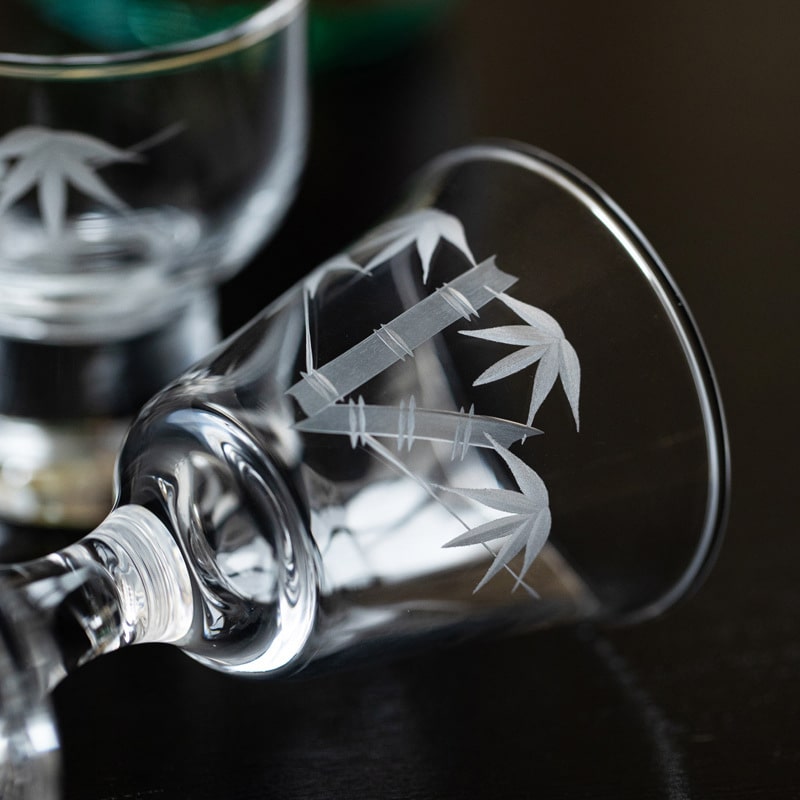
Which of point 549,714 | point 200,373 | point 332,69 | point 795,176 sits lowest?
point 549,714

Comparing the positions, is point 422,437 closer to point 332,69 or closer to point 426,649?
point 426,649

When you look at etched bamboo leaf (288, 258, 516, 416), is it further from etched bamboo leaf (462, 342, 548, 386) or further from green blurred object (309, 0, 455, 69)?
green blurred object (309, 0, 455, 69)

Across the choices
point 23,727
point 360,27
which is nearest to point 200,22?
point 360,27

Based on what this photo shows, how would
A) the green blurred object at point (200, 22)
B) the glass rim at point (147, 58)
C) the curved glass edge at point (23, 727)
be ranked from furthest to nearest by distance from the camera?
the green blurred object at point (200, 22), the glass rim at point (147, 58), the curved glass edge at point (23, 727)

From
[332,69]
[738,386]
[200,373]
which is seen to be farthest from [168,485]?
[332,69]

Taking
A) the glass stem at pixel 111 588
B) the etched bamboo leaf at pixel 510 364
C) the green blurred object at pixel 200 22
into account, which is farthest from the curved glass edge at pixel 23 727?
the green blurred object at pixel 200 22

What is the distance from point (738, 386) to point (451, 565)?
0.73 feet

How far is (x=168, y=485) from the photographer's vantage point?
0.32 meters

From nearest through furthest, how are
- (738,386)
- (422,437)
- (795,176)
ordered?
(422,437)
(738,386)
(795,176)

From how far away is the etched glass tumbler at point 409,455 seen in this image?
0.30 m

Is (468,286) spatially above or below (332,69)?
below

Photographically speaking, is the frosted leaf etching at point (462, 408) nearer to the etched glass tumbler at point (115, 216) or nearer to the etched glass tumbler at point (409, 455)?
the etched glass tumbler at point (409, 455)

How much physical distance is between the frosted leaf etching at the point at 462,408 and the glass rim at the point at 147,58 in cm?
12

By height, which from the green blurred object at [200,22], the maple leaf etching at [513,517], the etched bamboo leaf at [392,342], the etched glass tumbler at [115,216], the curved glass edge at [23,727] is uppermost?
the green blurred object at [200,22]
